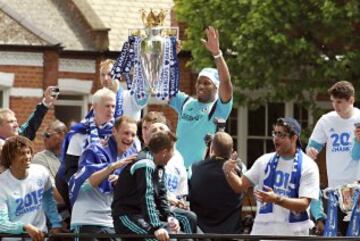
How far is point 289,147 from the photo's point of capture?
12852 mm

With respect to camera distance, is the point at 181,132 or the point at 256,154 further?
the point at 256,154

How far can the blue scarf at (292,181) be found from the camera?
1277cm

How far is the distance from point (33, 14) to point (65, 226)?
19.2 meters

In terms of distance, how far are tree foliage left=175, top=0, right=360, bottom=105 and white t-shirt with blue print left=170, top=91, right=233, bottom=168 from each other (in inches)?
534

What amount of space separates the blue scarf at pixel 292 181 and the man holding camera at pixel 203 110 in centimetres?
127

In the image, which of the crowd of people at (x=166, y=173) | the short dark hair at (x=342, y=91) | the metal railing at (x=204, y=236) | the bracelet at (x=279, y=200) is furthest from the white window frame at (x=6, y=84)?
the metal railing at (x=204, y=236)

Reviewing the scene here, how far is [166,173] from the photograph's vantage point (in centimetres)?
1320

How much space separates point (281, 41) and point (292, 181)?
15292 mm

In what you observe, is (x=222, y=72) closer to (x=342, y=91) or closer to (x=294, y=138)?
(x=342, y=91)

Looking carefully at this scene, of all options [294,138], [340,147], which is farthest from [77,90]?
[294,138]

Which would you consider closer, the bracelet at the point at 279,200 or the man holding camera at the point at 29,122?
the bracelet at the point at 279,200

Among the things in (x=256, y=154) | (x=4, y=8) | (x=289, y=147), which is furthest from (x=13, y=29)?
(x=289, y=147)

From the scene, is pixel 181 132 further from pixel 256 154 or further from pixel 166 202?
pixel 256 154

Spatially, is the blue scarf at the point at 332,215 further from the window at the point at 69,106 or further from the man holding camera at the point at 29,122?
the window at the point at 69,106
